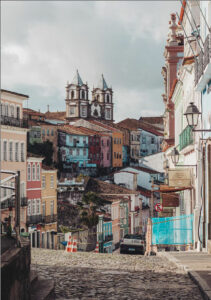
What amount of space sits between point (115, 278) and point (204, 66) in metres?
5.67

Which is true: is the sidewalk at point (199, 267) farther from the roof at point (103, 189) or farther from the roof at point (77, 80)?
the roof at point (77, 80)

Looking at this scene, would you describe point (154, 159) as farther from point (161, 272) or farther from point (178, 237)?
point (161, 272)

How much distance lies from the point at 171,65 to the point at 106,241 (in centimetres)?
2007

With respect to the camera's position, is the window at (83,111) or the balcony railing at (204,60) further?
the window at (83,111)

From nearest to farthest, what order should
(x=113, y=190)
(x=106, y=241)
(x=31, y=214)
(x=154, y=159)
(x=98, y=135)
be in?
(x=31, y=214), (x=106, y=241), (x=113, y=190), (x=154, y=159), (x=98, y=135)

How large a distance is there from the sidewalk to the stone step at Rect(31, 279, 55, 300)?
6.81 ft

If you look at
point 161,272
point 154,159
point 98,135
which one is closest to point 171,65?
point 161,272

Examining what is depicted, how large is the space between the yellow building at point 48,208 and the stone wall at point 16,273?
40728 mm

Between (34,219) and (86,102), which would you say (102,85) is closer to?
(86,102)

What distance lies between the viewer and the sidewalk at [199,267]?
9441 mm

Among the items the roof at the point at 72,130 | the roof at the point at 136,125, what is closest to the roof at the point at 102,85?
the roof at the point at 136,125

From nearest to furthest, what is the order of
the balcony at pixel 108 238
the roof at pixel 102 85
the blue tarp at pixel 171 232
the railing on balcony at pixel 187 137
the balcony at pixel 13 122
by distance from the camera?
the blue tarp at pixel 171 232 → the railing on balcony at pixel 187 137 → the balcony at pixel 13 122 → the balcony at pixel 108 238 → the roof at pixel 102 85

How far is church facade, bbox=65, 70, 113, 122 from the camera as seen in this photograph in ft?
429

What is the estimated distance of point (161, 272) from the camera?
1210cm
